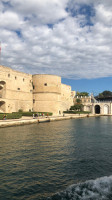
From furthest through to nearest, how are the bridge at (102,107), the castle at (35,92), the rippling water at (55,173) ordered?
the bridge at (102,107) → the castle at (35,92) → the rippling water at (55,173)

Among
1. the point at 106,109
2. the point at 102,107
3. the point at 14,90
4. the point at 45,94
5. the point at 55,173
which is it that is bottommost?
the point at 55,173

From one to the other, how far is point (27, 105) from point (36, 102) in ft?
9.32

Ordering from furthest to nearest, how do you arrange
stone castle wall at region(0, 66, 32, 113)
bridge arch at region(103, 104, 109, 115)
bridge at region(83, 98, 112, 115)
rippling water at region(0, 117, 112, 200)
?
bridge arch at region(103, 104, 109, 115)
bridge at region(83, 98, 112, 115)
stone castle wall at region(0, 66, 32, 113)
rippling water at region(0, 117, 112, 200)

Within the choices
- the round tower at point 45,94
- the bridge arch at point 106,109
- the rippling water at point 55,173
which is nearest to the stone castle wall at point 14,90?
the round tower at point 45,94

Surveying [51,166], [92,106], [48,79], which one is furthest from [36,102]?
[51,166]

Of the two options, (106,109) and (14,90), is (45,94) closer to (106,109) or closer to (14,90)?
(14,90)

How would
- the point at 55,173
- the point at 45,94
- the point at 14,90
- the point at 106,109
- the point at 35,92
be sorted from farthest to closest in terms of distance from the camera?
the point at 106,109 < the point at 35,92 < the point at 45,94 < the point at 14,90 < the point at 55,173

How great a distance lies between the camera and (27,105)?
141ft

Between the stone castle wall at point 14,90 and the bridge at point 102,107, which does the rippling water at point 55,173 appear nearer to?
the stone castle wall at point 14,90

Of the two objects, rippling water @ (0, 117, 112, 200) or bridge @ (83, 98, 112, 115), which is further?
bridge @ (83, 98, 112, 115)

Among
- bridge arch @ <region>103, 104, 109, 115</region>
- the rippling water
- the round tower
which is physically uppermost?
the round tower

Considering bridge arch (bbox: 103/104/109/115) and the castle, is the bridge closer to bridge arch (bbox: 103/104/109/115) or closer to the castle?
bridge arch (bbox: 103/104/109/115)

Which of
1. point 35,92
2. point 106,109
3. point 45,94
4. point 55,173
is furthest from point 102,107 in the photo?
point 55,173

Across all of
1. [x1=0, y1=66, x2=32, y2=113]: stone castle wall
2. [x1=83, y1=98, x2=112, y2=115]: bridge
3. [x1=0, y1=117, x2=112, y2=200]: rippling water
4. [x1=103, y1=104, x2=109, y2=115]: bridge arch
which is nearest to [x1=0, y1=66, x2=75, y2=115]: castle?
[x1=0, y1=66, x2=32, y2=113]: stone castle wall
